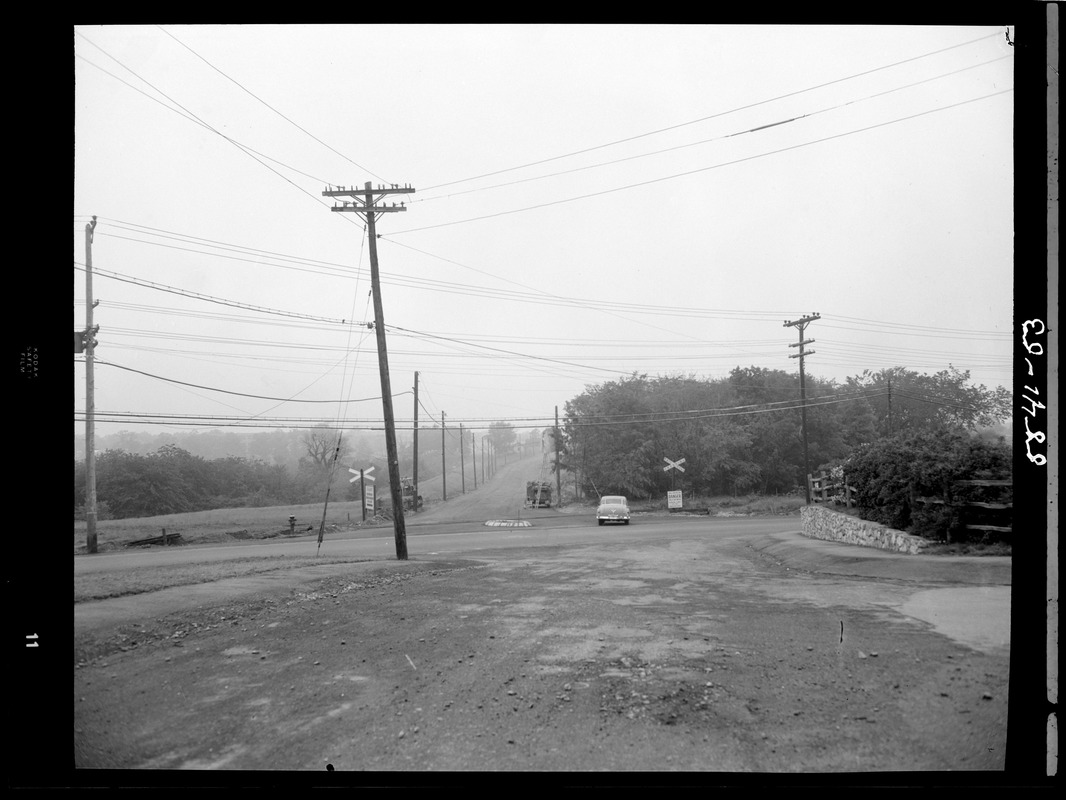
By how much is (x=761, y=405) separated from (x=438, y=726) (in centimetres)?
1029

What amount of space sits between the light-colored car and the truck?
486 inches

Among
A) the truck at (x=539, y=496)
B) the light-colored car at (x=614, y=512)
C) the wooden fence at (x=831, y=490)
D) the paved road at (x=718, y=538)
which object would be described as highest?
the wooden fence at (x=831, y=490)

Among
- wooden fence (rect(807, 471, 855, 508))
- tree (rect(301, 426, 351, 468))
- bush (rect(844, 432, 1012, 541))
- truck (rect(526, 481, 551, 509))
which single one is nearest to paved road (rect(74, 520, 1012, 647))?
bush (rect(844, 432, 1012, 541))

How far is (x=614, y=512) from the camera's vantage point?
24312 mm

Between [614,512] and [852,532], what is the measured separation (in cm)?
1380

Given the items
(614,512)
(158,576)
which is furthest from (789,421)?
(614,512)

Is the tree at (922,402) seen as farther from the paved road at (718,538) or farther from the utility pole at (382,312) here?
the utility pole at (382,312)

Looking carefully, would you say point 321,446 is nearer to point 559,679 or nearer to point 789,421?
point 789,421

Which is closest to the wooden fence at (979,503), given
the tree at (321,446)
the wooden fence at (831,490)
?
the wooden fence at (831,490)

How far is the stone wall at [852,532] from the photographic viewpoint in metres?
9.38

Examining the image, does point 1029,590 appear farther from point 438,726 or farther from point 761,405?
point 761,405

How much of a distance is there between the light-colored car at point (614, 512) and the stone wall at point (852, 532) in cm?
1082

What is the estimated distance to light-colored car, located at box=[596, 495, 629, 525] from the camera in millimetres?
24266

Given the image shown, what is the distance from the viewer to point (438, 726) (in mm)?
3609
